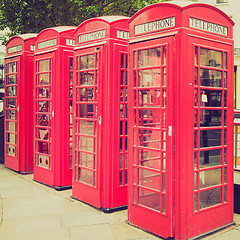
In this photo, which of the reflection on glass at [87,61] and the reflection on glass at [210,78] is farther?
the reflection on glass at [87,61]

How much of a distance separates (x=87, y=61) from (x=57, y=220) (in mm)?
2436

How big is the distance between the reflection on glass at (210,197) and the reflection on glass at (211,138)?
1.90 feet

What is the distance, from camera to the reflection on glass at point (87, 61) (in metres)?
5.34

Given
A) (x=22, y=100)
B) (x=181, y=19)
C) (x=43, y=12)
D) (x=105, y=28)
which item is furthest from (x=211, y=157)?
(x=43, y=12)

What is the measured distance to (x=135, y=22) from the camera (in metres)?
4.45

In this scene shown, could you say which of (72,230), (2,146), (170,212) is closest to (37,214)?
(72,230)

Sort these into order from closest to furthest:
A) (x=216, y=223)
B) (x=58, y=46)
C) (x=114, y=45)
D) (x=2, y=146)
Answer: (x=216, y=223)
(x=114, y=45)
(x=58, y=46)
(x=2, y=146)

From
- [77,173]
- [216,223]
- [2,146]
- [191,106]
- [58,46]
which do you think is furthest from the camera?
[2,146]

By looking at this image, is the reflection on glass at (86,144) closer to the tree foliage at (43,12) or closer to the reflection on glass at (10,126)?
the reflection on glass at (10,126)

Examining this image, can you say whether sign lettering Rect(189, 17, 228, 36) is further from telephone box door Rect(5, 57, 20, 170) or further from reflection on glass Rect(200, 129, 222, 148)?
telephone box door Rect(5, 57, 20, 170)

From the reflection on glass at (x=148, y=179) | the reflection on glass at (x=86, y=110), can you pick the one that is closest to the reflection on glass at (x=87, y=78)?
the reflection on glass at (x=86, y=110)

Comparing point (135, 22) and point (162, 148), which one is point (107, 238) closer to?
point (162, 148)

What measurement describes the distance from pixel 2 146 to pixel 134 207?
571 centimetres

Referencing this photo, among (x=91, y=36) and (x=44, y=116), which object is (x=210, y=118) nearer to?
(x=91, y=36)
